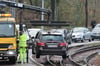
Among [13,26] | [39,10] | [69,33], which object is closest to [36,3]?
[69,33]

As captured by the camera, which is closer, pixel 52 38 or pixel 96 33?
pixel 52 38

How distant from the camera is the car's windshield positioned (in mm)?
22328

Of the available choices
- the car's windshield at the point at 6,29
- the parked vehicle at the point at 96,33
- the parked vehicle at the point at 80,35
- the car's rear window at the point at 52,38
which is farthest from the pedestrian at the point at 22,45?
the parked vehicle at the point at 96,33

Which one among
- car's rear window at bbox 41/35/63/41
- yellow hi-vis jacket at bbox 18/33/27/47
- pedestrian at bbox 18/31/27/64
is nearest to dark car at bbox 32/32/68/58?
car's rear window at bbox 41/35/63/41

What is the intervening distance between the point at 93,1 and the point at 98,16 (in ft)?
19.9

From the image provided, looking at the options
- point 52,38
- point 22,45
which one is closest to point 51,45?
point 52,38

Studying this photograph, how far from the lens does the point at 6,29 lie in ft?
73.8

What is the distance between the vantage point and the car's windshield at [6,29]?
73.3ft

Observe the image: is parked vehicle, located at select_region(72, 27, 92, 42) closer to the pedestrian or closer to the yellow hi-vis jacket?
the pedestrian

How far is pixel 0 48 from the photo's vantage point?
22.1m

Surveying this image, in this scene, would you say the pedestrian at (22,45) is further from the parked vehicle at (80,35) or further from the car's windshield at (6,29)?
the parked vehicle at (80,35)

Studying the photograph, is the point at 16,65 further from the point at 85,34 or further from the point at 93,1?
the point at 93,1

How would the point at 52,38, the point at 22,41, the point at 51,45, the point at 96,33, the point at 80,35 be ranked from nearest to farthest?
the point at 22,41 < the point at 51,45 < the point at 52,38 < the point at 80,35 < the point at 96,33

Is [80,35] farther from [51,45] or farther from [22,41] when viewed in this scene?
[22,41]
